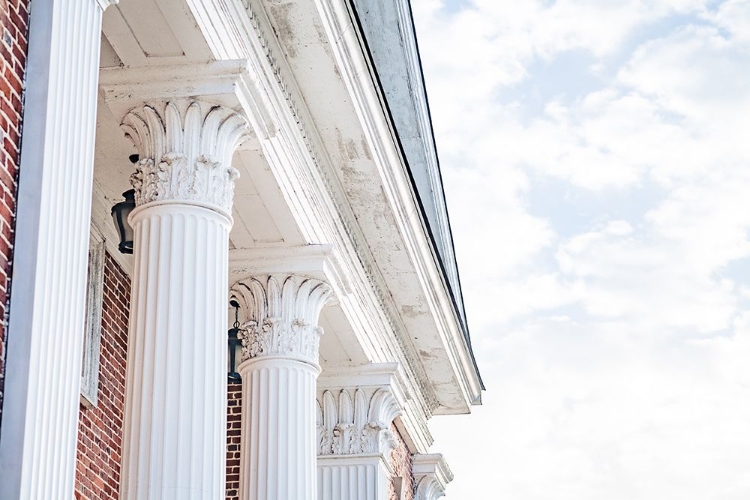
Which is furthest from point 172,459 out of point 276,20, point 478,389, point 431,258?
point 478,389

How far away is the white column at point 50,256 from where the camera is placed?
5883 mm

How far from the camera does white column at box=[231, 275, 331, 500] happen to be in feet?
38.0

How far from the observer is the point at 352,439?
1572cm

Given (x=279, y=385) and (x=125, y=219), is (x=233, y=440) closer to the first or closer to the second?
(x=279, y=385)

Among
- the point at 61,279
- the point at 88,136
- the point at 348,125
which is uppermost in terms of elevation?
the point at 348,125

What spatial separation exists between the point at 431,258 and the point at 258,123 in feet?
19.8

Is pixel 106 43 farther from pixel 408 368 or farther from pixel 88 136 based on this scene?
pixel 408 368

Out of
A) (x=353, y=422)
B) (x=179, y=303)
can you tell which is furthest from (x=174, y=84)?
(x=353, y=422)

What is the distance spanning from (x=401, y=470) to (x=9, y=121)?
545 inches

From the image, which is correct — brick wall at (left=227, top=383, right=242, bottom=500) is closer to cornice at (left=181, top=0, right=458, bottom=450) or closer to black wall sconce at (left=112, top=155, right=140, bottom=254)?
cornice at (left=181, top=0, right=458, bottom=450)

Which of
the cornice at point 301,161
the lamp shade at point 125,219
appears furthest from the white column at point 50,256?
the lamp shade at point 125,219

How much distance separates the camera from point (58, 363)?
6180 mm

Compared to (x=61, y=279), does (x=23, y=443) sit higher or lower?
lower

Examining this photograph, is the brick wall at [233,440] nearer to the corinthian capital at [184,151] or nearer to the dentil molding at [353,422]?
the dentil molding at [353,422]
